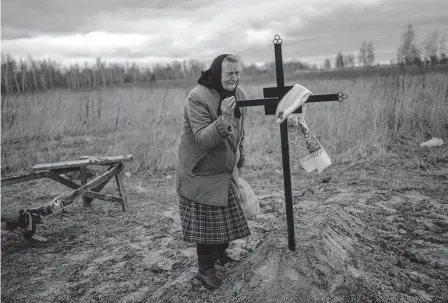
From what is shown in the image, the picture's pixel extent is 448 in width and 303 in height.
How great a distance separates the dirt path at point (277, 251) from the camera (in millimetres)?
2396

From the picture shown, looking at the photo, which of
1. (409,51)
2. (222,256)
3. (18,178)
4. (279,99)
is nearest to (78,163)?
(18,178)

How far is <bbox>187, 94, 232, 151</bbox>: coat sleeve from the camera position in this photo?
2188mm

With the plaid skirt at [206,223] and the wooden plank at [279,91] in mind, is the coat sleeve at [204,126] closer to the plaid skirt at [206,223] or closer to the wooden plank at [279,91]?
the wooden plank at [279,91]

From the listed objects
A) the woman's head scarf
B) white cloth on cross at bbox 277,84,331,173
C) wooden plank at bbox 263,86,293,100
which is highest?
the woman's head scarf

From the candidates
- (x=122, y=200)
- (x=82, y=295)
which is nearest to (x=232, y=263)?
(x=82, y=295)

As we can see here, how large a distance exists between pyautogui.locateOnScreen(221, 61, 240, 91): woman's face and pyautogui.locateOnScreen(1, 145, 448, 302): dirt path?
1259mm

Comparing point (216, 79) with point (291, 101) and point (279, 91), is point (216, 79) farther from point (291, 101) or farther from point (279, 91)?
point (291, 101)

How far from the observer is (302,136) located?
2438 mm

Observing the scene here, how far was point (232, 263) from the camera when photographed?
302 centimetres

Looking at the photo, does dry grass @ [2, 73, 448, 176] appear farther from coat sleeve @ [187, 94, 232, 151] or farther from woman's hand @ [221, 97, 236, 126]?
woman's hand @ [221, 97, 236, 126]

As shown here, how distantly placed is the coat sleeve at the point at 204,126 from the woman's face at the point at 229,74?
212mm

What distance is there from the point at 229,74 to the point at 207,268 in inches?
58.3

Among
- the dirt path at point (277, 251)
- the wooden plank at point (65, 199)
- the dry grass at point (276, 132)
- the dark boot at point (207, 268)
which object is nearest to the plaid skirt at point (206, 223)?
the dark boot at point (207, 268)

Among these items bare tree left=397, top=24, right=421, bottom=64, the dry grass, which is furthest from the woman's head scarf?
bare tree left=397, top=24, right=421, bottom=64
